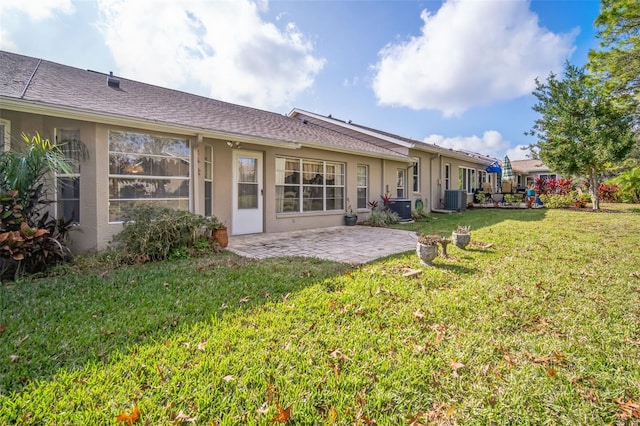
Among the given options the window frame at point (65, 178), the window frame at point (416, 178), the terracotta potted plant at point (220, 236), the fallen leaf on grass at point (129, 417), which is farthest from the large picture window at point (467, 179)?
the fallen leaf on grass at point (129, 417)

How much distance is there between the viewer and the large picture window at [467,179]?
18.4 meters

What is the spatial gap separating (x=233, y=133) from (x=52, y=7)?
16.3 feet

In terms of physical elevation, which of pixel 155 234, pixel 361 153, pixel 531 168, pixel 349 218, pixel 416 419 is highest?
pixel 531 168

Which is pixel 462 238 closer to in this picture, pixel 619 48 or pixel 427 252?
pixel 427 252

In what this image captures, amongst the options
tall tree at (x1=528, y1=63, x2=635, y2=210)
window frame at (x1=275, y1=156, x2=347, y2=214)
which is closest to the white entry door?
window frame at (x1=275, y1=156, x2=347, y2=214)

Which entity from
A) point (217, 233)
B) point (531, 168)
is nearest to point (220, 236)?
point (217, 233)

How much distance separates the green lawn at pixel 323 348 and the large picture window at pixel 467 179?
47.7 feet

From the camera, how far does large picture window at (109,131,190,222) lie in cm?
597

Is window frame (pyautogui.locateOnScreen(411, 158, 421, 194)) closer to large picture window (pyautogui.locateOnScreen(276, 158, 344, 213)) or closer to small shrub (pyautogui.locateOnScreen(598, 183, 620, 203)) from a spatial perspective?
large picture window (pyautogui.locateOnScreen(276, 158, 344, 213))

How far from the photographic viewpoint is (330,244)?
289 inches

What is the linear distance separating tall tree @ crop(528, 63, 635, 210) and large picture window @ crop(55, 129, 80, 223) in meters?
17.6

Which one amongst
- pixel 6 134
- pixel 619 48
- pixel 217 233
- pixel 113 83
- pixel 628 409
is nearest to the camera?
pixel 628 409

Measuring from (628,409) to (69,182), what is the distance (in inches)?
315

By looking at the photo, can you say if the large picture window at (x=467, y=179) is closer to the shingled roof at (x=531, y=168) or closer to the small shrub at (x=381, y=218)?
the small shrub at (x=381, y=218)
